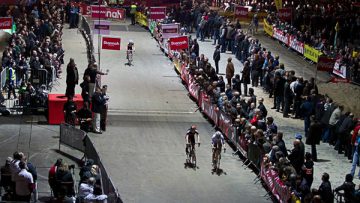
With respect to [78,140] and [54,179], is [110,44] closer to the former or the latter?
[78,140]

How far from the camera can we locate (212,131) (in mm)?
35719

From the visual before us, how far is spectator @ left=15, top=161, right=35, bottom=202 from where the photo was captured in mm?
24016

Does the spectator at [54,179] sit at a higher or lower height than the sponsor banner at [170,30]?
lower

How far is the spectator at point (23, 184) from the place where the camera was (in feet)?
78.8

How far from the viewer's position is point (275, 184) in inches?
1045

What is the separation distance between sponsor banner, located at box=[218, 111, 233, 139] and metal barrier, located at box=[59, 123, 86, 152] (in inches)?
232

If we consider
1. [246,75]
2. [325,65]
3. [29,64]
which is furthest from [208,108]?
[29,64]

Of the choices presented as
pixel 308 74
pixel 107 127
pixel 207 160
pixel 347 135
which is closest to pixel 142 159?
pixel 207 160

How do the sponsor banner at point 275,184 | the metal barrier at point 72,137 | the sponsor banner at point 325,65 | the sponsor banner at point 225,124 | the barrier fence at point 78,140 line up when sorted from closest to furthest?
the sponsor banner at point 275,184 → the barrier fence at point 78,140 → the metal barrier at point 72,137 → the sponsor banner at point 225,124 → the sponsor banner at point 325,65

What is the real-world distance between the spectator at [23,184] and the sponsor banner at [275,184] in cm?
702

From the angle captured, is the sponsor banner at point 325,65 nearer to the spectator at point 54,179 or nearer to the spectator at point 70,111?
the spectator at point 70,111

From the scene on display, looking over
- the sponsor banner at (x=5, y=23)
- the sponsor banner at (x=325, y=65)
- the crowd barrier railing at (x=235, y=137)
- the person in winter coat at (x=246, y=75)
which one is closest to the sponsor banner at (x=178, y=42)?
the crowd barrier railing at (x=235, y=137)

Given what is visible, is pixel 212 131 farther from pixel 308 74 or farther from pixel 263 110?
pixel 308 74

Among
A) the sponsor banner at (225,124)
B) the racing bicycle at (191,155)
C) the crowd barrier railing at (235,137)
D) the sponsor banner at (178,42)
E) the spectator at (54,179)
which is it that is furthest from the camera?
the sponsor banner at (178,42)
